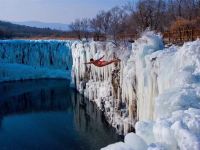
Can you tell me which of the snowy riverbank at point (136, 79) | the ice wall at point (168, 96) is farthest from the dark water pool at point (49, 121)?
the ice wall at point (168, 96)

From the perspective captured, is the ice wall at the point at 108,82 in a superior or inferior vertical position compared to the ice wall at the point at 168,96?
inferior

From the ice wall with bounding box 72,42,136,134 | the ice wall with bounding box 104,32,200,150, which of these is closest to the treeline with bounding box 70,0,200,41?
the ice wall with bounding box 72,42,136,134

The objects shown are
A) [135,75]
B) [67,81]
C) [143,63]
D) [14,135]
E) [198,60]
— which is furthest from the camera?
[67,81]

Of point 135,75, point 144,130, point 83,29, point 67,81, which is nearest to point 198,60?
point 144,130

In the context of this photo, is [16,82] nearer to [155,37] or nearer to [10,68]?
[10,68]

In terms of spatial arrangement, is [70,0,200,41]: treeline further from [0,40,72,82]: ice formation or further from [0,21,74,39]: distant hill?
[0,21,74,39]: distant hill

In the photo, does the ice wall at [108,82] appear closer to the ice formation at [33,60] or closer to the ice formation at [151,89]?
the ice formation at [151,89]
